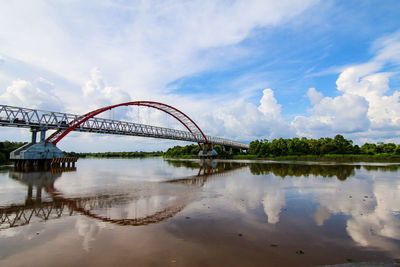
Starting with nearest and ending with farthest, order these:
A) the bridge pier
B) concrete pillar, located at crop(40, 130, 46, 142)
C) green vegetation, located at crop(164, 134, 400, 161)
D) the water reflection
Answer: the water reflection < the bridge pier < concrete pillar, located at crop(40, 130, 46, 142) < green vegetation, located at crop(164, 134, 400, 161)

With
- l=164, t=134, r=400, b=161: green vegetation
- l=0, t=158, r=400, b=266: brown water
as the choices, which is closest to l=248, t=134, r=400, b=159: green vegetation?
l=164, t=134, r=400, b=161: green vegetation

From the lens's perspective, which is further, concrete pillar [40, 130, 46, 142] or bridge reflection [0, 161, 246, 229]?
concrete pillar [40, 130, 46, 142]

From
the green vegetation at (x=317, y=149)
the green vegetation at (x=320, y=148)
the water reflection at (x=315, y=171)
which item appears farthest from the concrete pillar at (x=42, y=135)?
the green vegetation at (x=320, y=148)

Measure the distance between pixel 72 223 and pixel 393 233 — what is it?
1211 centimetres

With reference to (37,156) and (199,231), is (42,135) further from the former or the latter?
(199,231)

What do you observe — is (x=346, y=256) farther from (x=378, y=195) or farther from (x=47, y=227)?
(x=378, y=195)

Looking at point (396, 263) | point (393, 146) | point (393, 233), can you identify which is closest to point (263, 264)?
point (396, 263)

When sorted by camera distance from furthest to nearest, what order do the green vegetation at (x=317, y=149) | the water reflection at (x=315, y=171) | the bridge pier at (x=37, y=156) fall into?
the green vegetation at (x=317, y=149) → the bridge pier at (x=37, y=156) → the water reflection at (x=315, y=171)

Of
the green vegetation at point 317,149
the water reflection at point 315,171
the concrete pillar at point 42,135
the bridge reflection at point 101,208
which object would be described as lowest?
the water reflection at point 315,171

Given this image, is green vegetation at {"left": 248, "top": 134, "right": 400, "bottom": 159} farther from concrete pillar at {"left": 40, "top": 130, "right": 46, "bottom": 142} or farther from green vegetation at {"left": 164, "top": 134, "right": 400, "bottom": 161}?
concrete pillar at {"left": 40, "top": 130, "right": 46, "bottom": 142}

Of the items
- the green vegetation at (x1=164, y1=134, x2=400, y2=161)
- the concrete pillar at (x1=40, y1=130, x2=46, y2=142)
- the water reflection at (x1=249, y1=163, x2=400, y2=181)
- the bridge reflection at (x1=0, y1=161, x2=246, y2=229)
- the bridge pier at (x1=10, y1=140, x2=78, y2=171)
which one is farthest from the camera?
the green vegetation at (x1=164, y1=134, x2=400, y2=161)

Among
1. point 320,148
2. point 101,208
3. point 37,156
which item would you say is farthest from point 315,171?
point 320,148

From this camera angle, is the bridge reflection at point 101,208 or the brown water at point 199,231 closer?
the brown water at point 199,231

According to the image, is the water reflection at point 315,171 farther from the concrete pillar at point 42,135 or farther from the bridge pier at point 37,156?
the concrete pillar at point 42,135
